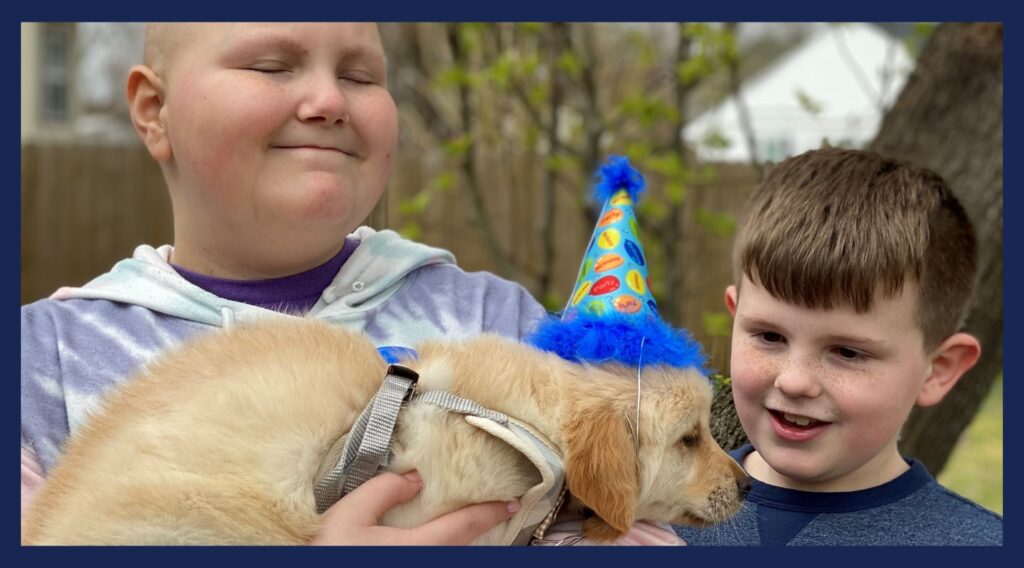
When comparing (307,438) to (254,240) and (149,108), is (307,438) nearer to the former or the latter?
(254,240)

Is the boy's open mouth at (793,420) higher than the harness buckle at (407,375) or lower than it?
Answer: lower

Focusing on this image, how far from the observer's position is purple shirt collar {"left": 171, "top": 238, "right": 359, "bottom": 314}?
1.98m

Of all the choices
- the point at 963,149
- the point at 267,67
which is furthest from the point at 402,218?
the point at 267,67

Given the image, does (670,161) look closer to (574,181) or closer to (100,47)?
(574,181)

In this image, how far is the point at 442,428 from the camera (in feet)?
5.66

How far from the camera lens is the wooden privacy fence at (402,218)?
3.56 metres

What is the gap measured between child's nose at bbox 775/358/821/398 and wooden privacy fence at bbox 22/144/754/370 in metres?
0.16

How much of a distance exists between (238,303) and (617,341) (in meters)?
0.82

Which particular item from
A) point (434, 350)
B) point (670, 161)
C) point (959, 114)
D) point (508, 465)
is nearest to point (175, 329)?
point (434, 350)

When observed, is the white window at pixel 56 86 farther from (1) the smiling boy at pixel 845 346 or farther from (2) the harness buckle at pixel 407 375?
(1) the smiling boy at pixel 845 346

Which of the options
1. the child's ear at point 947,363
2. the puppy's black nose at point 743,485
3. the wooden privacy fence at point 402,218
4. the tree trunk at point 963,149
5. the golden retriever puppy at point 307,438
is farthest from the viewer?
the wooden privacy fence at point 402,218

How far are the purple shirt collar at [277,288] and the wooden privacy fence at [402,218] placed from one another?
322mm

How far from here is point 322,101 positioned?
5.85 feet

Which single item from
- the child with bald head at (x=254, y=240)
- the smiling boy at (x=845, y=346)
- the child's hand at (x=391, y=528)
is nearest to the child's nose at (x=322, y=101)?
the child with bald head at (x=254, y=240)
